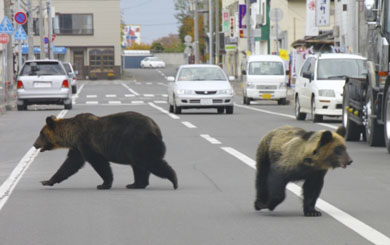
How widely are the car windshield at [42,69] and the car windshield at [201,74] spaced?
489 cm

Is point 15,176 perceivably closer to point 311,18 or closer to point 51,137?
point 51,137

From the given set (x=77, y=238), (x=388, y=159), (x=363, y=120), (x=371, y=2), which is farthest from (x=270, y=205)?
(x=363, y=120)

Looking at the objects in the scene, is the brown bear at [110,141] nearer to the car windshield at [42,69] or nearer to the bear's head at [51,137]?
the bear's head at [51,137]

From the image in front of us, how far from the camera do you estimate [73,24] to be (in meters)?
109

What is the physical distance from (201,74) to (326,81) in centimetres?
721

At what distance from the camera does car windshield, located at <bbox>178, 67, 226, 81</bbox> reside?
106 feet

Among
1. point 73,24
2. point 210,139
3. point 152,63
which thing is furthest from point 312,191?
point 152,63

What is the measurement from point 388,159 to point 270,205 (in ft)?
23.3

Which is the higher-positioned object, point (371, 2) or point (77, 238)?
point (371, 2)

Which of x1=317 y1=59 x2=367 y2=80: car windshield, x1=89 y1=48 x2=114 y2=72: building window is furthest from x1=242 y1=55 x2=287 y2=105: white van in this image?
x1=89 y1=48 x2=114 y2=72: building window

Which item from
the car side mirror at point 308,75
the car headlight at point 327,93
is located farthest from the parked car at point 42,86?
the car headlight at point 327,93

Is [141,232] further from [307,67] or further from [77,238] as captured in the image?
[307,67]

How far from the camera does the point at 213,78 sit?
32.5 meters

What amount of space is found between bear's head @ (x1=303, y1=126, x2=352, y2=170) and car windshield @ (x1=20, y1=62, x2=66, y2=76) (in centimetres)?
2702
